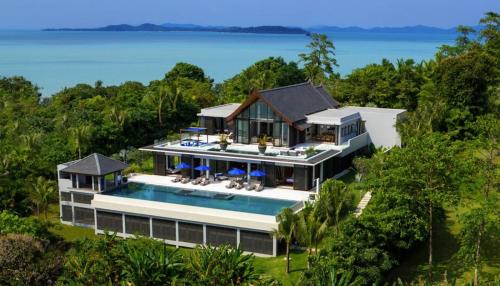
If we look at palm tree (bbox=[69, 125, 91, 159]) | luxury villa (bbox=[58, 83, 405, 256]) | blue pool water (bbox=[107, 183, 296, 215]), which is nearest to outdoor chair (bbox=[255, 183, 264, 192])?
luxury villa (bbox=[58, 83, 405, 256])

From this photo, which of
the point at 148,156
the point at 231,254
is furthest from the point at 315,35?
the point at 231,254

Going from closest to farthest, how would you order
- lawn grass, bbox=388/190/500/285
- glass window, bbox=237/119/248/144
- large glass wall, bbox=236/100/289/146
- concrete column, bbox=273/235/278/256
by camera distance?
lawn grass, bbox=388/190/500/285, concrete column, bbox=273/235/278/256, large glass wall, bbox=236/100/289/146, glass window, bbox=237/119/248/144

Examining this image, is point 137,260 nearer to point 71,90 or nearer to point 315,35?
point 71,90

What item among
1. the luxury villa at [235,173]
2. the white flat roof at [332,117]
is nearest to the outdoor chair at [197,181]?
the luxury villa at [235,173]

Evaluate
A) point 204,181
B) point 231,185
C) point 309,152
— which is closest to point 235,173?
point 231,185

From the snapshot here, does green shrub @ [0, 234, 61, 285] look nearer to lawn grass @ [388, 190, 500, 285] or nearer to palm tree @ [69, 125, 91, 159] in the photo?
lawn grass @ [388, 190, 500, 285]

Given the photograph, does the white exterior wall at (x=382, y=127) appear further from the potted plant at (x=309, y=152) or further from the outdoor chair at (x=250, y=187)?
the outdoor chair at (x=250, y=187)
